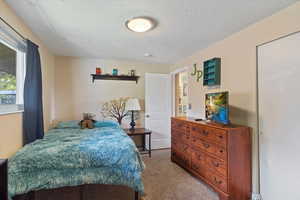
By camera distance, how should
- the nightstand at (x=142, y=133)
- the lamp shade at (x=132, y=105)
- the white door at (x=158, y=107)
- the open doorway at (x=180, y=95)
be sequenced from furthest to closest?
the open doorway at (x=180, y=95)
the white door at (x=158, y=107)
the lamp shade at (x=132, y=105)
the nightstand at (x=142, y=133)

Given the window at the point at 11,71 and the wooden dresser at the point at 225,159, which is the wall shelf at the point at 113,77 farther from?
the wooden dresser at the point at 225,159

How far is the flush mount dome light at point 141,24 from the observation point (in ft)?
6.80

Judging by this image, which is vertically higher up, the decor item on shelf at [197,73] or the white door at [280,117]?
the decor item on shelf at [197,73]

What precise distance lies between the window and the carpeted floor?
2111 mm

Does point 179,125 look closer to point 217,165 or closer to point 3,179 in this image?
point 217,165

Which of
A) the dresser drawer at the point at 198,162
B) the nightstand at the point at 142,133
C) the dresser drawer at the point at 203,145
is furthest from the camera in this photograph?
the nightstand at the point at 142,133

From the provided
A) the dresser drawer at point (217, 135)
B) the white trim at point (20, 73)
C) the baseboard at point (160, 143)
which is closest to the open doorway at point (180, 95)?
the baseboard at point (160, 143)

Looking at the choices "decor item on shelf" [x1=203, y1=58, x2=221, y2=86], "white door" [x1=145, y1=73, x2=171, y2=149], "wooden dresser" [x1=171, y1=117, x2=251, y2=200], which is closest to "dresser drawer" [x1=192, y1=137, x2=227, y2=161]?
"wooden dresser" [x1=171, y1=117, x2=251, y2=200]

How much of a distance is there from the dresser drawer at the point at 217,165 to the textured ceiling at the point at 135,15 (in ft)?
5.97

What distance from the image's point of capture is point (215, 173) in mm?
2289

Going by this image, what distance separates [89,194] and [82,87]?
2412 millimetres

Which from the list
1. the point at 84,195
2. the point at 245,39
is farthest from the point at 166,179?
the point at 245,39

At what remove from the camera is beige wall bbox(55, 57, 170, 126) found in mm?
3816

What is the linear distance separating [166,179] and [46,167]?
177 centimetres
